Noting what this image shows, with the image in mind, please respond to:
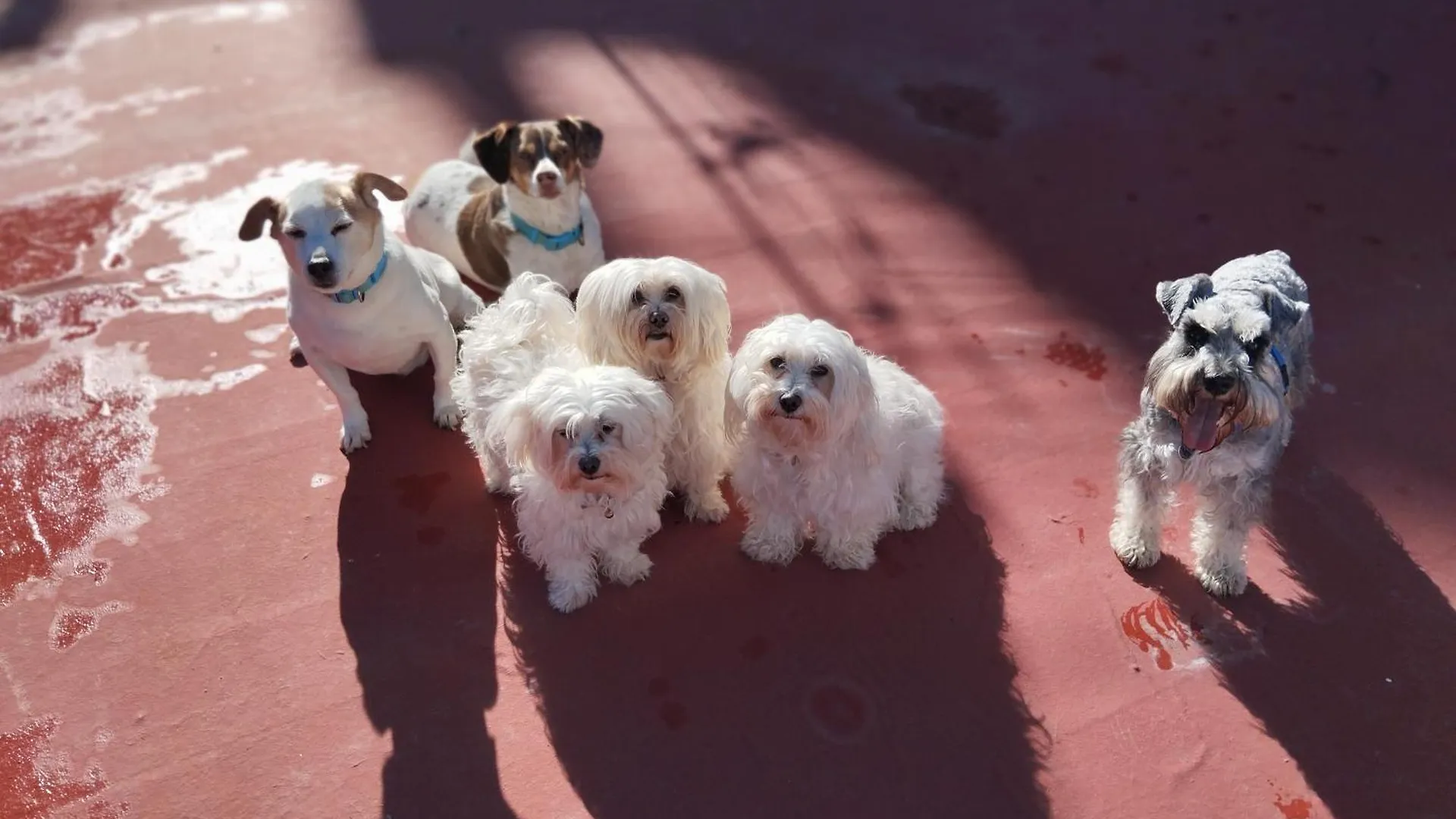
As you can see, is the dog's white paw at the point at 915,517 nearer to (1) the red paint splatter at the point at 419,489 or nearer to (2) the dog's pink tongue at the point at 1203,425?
(2) the dog's pink tongue at the point at 1203,425

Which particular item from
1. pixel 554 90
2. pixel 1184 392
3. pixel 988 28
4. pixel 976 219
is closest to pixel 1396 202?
pixel 976 219

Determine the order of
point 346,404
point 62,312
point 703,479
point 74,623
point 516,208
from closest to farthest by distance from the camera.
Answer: point 74,623 → point 703,479 → point 346,404 → point 516,208 → point 62,312

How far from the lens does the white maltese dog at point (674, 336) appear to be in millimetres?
3242

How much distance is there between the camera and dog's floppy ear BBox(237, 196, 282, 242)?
354cm

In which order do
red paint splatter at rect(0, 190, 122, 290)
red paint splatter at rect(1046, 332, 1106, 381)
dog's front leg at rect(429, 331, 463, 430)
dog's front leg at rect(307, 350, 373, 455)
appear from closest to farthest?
dog's front leg at rect(307, 350, 373, 455) < dog's front leg at rect(429, 331, 463, 430) < red paint splatter at rect(1046, 332, 1106, 381) < red paint splatter at rect(0, 190, 122, 290)

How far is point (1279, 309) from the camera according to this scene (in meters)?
3.15

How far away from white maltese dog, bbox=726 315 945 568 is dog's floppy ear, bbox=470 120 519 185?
5.64 ft

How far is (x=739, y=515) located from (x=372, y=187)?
2009 millimetres

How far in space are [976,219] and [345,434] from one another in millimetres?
3701

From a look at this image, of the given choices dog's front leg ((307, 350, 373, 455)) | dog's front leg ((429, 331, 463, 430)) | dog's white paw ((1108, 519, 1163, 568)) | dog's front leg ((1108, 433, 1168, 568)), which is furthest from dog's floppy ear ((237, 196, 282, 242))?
dog's white paw ((1108, 519, 1163, 568))

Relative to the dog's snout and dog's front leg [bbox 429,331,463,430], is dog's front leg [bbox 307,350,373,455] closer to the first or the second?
dog's front leg [bbox 429,331,463,430]

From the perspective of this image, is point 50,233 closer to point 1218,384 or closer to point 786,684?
point 786,684

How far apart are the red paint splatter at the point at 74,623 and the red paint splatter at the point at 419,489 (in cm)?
111

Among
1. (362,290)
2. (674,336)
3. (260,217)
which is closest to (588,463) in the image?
(674,336)
